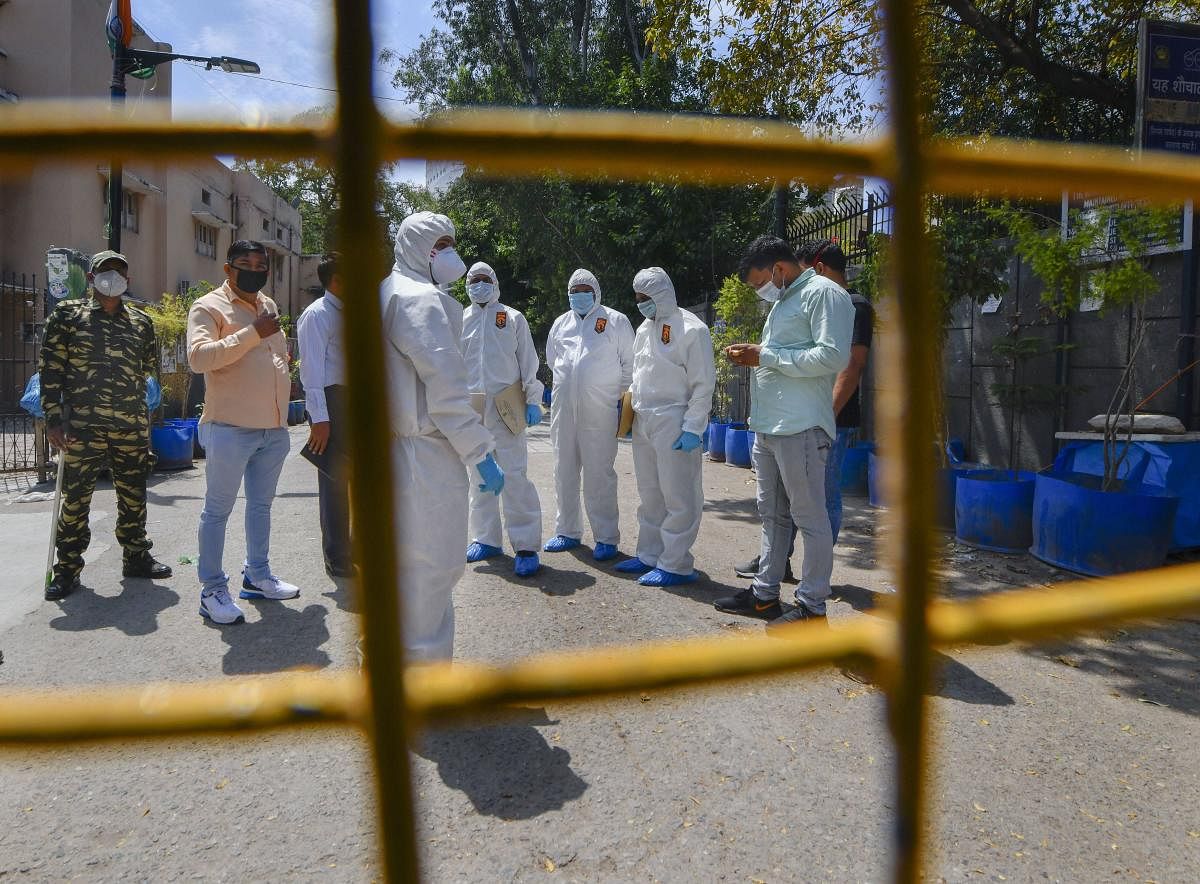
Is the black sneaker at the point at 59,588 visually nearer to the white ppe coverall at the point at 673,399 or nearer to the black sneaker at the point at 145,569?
the black sneaker at the point at 145,569

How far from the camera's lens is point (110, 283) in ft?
11.8

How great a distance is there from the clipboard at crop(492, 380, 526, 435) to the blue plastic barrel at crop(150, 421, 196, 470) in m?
4.63

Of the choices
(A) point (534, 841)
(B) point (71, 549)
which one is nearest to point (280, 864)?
(A) point (534, 841)

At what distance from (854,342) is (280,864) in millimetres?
3253

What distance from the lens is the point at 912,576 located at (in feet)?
1.91

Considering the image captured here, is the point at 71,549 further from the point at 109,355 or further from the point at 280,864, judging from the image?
the point at 280,864

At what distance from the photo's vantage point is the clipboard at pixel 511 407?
4.79 m

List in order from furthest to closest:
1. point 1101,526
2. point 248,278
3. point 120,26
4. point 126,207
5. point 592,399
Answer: point 126,207
point 592,399
point 1101,526
point 120,26
point 248,278

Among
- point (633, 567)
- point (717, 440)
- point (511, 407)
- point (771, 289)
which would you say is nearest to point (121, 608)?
point (511, 407)

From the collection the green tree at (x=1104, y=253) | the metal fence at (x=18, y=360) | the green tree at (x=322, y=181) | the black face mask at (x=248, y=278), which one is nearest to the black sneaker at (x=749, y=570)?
the green tree at (x=1104, y=253)

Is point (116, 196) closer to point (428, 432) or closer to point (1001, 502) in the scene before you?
point (428, 432)

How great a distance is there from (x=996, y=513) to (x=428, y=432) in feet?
12.9

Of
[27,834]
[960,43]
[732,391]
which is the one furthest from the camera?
[732,391]

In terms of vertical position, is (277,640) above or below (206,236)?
below
